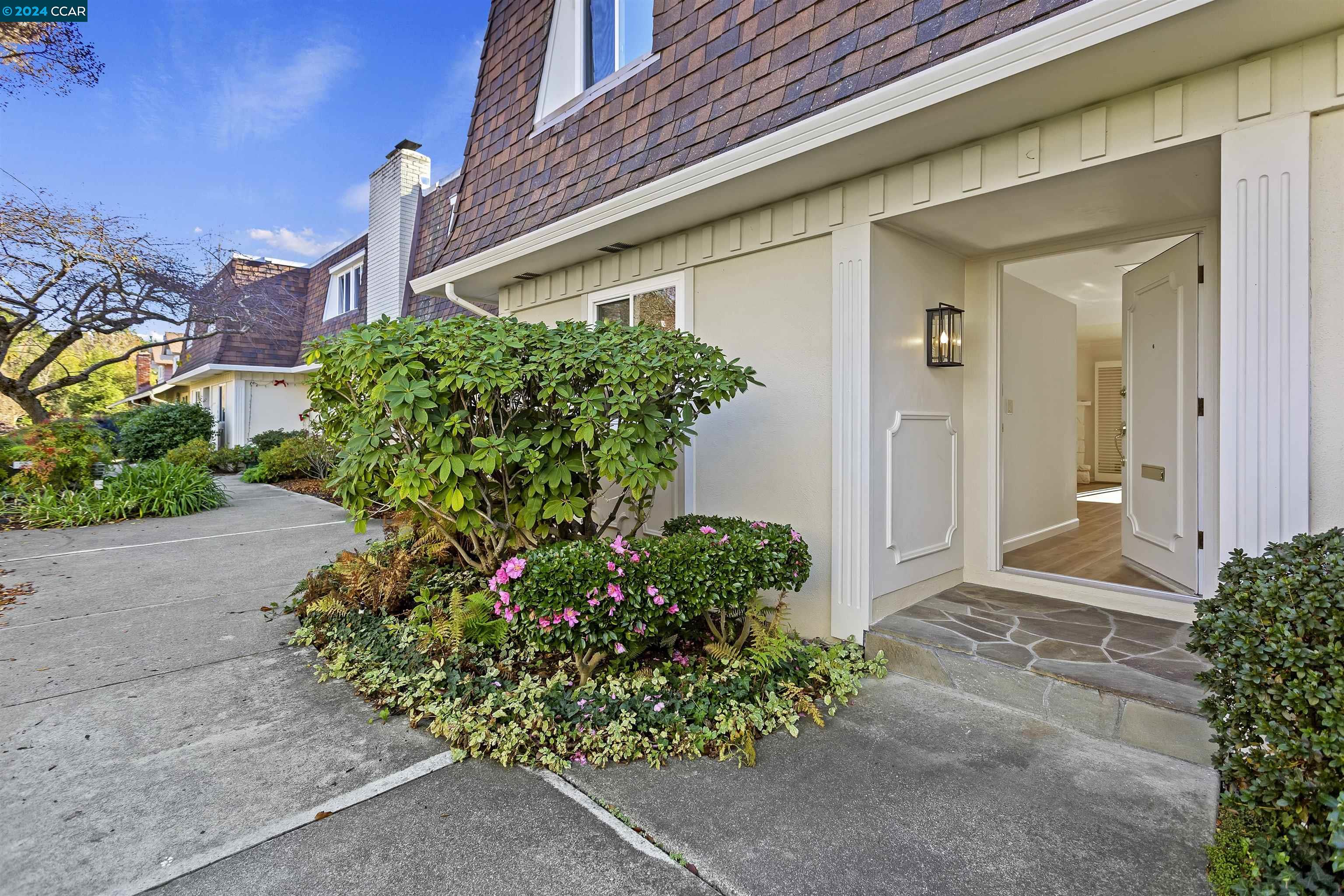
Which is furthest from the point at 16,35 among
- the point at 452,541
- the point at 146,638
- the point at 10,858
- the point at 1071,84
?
the point at 1071,84

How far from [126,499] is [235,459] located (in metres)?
6.63

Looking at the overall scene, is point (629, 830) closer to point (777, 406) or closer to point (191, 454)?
point (777, 406)

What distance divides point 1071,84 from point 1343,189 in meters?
1.03

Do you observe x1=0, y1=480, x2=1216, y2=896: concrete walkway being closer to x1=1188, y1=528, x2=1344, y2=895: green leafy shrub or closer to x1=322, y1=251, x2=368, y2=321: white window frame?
x1=1188, y1=528, x2=1344, y2=895: green leafy shrub

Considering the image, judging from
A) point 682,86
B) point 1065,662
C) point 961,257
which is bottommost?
point 1065,662

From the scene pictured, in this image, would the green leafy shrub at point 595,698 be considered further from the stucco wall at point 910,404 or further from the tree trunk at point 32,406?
the tree trunk at point 32,406

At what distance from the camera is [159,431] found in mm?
14625

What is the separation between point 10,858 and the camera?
2.00 metres

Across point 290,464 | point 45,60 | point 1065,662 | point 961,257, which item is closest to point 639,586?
point 1065,662

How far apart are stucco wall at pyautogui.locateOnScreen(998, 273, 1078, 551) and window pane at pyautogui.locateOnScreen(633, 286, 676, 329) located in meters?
2.62

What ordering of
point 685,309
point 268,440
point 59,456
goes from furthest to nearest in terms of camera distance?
point 268,440 < point 59,456 < point 685,309

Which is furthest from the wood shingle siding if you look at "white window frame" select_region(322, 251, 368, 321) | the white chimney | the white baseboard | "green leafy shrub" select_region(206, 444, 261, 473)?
"green leafy shrub" select_region(206, 444, 261, 473)

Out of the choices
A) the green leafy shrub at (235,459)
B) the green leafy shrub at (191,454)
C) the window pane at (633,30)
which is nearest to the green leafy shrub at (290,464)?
the green leafy shrub at (191,454)

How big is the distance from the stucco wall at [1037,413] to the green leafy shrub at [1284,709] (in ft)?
10.3
